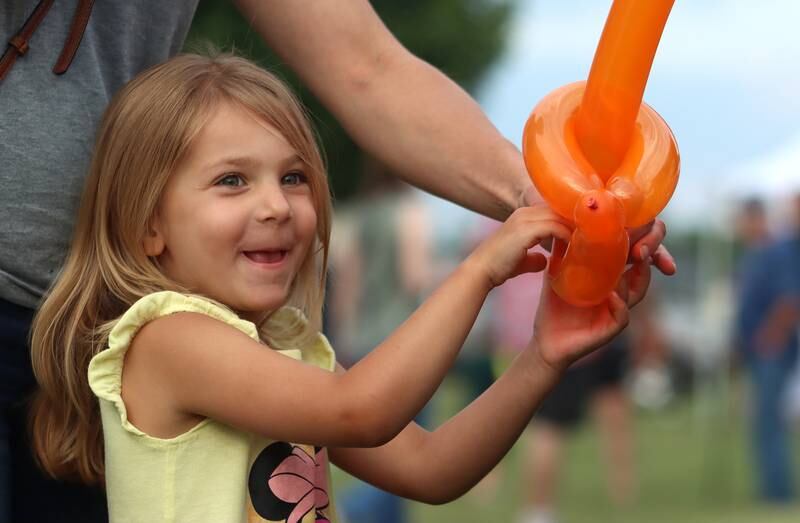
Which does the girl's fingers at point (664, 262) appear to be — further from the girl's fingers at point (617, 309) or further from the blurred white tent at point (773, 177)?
the blurred white tent at point (773, 177)

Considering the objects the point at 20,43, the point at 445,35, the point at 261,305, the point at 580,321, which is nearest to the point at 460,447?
the point at 580,321

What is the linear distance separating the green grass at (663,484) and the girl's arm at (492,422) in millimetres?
6163

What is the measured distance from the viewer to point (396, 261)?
8859mm

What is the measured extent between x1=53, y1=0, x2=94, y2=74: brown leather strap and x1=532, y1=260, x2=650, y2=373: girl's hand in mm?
856

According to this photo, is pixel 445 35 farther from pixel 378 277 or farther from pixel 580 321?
pixel 580 321

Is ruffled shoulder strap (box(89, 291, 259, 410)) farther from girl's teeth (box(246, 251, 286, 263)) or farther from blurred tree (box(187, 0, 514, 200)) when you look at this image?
blurred tree (box(187, 0, 514, 200))

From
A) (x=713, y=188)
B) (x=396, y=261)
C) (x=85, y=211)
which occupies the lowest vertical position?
(x=713, y=188)

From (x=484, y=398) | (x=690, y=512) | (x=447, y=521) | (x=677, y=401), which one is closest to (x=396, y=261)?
(x=447, y=521)

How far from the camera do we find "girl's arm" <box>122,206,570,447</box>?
221 centimetres

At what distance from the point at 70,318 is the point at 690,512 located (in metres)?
7.32

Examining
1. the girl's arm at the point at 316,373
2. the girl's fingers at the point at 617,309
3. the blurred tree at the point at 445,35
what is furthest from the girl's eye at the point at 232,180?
the blurred tree at the point at 445,35

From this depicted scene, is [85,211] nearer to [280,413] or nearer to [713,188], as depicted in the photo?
[280,413]

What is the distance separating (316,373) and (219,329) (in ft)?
0.55

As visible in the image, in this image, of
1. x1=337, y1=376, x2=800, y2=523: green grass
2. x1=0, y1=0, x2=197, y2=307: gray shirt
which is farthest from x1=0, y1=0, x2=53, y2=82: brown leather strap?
x1=337, y1=376, x2=800, y2=523: green grass
